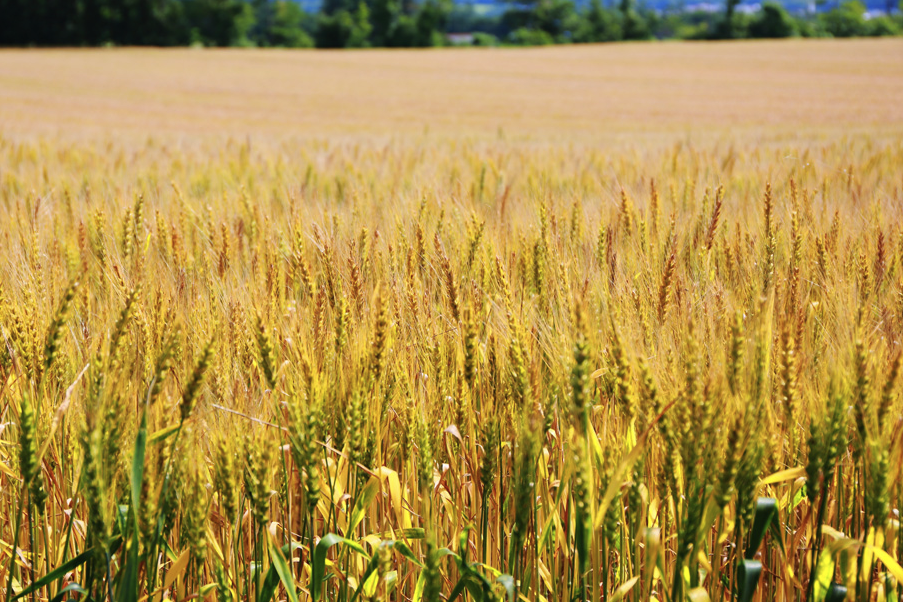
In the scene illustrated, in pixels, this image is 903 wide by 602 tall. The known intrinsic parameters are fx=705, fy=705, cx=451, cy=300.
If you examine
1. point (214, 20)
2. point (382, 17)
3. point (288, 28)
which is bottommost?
point (214, 20)

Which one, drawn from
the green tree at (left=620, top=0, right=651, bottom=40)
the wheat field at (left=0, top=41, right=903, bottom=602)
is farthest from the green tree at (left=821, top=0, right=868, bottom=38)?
the wheat field at (left=0, top=41, right=903, bottom=602)

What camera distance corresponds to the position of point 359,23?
53.4 m

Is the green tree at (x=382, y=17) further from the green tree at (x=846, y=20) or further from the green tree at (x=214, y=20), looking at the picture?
the green tree at (x=846, y=20)

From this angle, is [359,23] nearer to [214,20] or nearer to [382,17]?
[382,17]

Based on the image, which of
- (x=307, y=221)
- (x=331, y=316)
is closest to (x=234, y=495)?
(x=331, y=316)

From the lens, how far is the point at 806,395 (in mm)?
1014

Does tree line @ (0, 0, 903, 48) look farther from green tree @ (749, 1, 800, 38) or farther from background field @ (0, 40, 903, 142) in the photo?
background field @ (0, 40, 903, 142)

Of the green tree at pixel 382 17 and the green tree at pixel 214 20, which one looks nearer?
the green tree at pixel 214 20

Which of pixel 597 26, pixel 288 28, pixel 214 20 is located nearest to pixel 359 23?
pixel 288 28

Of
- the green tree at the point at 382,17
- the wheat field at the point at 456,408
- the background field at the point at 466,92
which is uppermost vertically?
the green tree at the point at 382,17

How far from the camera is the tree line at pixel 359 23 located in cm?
3794

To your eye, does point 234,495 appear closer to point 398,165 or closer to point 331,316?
point 331,316

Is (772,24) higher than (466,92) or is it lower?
higher

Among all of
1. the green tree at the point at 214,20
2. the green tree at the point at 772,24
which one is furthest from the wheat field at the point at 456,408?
the green tree at the point at 772,24
